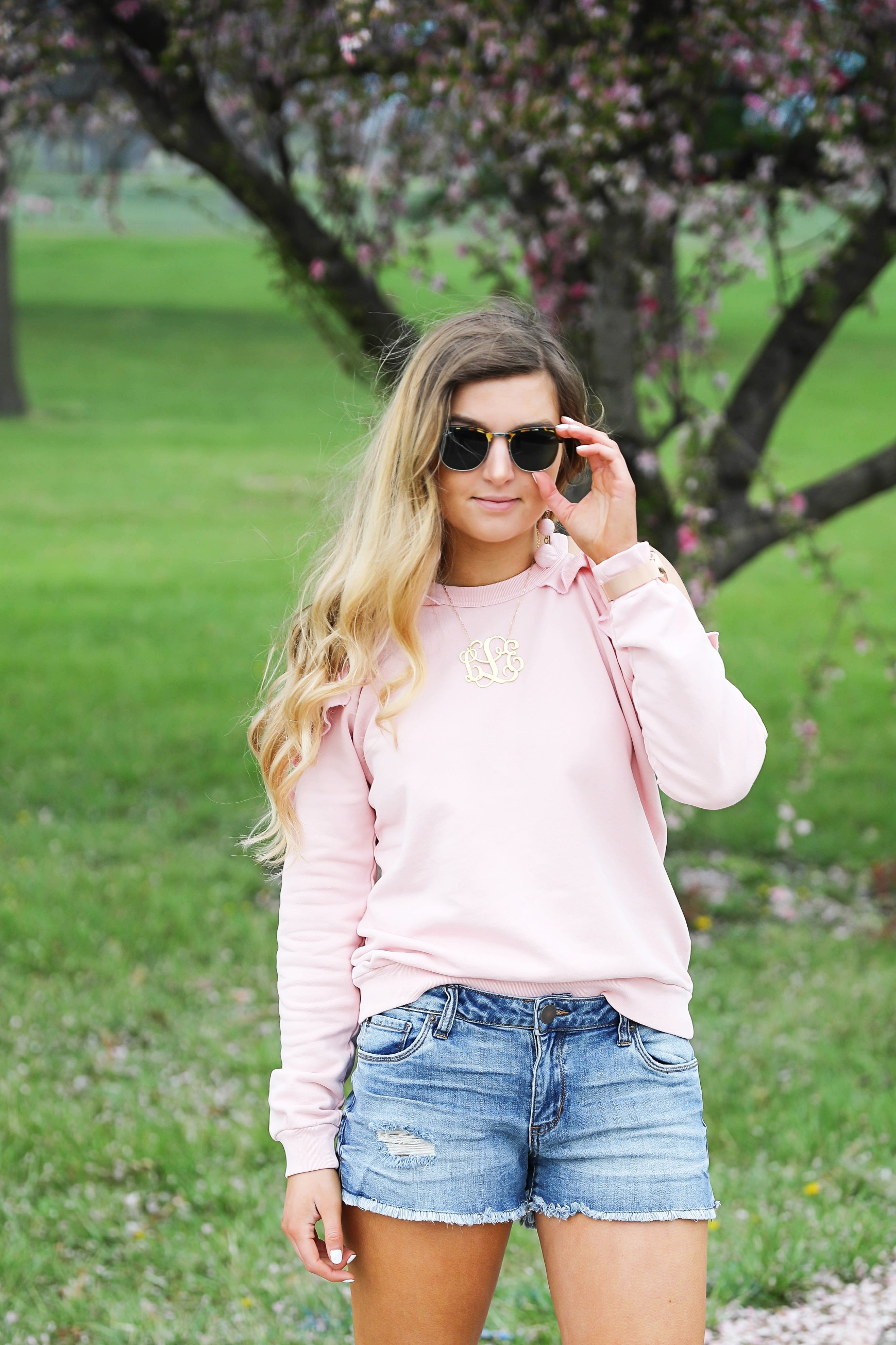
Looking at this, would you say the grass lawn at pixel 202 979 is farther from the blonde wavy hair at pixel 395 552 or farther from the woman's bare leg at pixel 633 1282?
the woman's bare leg at pixel 633 1282

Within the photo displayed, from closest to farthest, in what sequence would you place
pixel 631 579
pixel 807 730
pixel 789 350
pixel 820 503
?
pixel 631 579
pixel 807 730
pixel 789 350
pixel 820 503

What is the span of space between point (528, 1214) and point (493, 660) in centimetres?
79

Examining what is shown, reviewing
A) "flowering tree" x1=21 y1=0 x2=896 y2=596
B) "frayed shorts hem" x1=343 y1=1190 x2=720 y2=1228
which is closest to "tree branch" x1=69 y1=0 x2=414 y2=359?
"flowering tree" x1=21 y1=0 x2=896 y2=596

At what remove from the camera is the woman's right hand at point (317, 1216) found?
6.45 feet

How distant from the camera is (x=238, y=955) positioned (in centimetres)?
587

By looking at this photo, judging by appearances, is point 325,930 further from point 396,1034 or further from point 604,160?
point 604,160

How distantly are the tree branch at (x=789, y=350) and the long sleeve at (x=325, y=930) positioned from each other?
Result: 11.6ft

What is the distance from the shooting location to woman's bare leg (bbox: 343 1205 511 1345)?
1.90 metres

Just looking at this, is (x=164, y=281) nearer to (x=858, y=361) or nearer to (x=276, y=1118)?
(x=858, y=361)

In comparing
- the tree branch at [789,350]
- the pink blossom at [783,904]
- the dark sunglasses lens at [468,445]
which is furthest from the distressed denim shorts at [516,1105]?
the pink blossom at [783,904]

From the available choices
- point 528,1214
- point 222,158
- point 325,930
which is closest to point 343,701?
point 325,930

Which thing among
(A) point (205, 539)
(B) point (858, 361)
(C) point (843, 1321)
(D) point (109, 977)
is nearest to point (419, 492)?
(C) point (843, 1321)

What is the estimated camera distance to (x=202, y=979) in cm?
559

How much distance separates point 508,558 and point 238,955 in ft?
13.6
